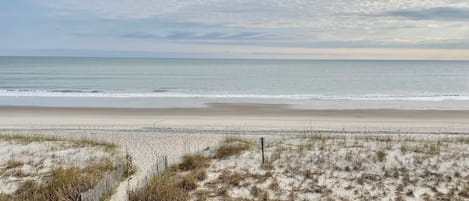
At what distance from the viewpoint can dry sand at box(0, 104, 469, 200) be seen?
13.0 meters

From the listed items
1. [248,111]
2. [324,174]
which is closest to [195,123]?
[248,111]

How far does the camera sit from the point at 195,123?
58.5ft

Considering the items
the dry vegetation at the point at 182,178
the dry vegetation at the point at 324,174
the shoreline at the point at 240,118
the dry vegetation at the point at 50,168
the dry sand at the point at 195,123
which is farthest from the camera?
the shoreline at the point at 240,118

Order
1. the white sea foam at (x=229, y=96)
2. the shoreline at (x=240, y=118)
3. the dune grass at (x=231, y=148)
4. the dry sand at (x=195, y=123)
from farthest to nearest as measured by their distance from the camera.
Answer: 1. the white sea foam at (x=229, y=96)
2. the shoreline at (x=240, y=118)
3. the dry sand at (x=195, y=123)
4. the dune grass at (x=231, y=148)

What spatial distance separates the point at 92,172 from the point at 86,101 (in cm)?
2023

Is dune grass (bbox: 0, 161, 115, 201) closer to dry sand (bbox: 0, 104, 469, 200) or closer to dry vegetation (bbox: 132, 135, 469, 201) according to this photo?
dry sand (bbox: 0, 104, 469, 200)

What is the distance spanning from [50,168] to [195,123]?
8865 millimetres

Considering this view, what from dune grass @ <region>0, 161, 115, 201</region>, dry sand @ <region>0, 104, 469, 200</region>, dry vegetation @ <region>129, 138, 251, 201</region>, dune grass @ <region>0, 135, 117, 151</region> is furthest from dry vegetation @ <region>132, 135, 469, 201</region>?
dune grass @ <region>0, 135, 117, 151</region>

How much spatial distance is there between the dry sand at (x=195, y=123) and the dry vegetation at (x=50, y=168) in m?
0.93

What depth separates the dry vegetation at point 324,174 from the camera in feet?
25.1

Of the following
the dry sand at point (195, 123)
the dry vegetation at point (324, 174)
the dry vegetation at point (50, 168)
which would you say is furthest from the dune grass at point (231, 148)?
the dry vegetation at point (50, 168)

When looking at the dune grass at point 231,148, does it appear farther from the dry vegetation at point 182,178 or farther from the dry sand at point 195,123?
the dry sand at point 195,123

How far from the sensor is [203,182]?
8336 millimetres

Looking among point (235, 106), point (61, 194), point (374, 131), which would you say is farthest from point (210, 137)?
point (235, 106)
